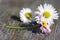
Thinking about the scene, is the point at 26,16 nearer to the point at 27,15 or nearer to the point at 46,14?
the point at 27,15

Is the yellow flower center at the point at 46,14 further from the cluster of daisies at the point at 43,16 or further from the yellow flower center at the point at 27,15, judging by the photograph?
the yellow flower center at the point at 27,15

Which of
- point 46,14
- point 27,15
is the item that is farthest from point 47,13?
point 27,15

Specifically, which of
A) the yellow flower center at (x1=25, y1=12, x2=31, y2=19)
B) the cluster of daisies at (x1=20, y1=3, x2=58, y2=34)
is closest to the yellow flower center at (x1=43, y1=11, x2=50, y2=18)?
the cluster of daisies at (x1=20, y1=3, x2=58, y2=34)

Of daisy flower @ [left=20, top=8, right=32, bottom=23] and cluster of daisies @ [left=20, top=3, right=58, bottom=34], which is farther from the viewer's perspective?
daisy flower @ [left=20, top=8, right=32, bottom=23]

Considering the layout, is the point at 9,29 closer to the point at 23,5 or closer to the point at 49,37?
the point at 49,37

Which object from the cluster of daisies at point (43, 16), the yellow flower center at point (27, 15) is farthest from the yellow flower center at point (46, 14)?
the yellow flower center at point (27, 15)

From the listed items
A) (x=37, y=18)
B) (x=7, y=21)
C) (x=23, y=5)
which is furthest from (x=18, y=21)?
(x=23, y=5)

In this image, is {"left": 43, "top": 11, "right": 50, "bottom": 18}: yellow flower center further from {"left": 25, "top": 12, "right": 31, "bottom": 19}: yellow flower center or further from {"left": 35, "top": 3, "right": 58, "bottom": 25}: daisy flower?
{"left": 25, "top": 12, "right": 31, "bottom": 19}: yellow flower center

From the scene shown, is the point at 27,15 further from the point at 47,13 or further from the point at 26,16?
Result: the point at 47,13
